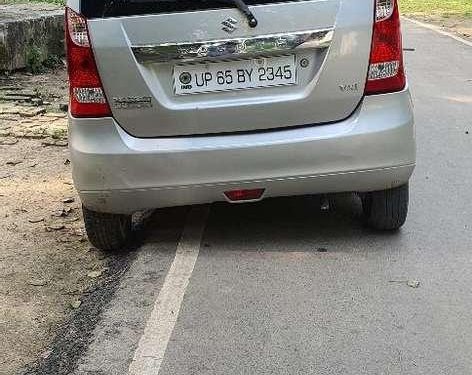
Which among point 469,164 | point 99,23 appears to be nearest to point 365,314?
point 99,23

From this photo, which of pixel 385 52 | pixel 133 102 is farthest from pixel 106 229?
pixel 385 52

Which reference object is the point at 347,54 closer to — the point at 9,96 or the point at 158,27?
the point at 158,27

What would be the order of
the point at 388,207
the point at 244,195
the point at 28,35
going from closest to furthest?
the point at 244,195 < the point at 388,207 < the point at 28,35

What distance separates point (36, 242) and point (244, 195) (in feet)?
4.72

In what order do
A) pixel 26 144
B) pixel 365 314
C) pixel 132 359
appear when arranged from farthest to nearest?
pixel 26 144 < pixel 365 314 < pixel 132 359

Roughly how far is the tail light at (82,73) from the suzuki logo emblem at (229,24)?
678 millimetres

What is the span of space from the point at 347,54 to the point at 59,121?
4.46m

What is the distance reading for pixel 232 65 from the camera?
4055mm

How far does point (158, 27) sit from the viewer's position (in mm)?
3961

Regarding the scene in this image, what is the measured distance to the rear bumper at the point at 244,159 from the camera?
13.5 feet

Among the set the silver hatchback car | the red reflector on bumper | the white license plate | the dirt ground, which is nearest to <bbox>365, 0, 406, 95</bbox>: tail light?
the silver hatchback car

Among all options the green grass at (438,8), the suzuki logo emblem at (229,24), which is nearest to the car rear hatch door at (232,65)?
the suzuki logo emblem at (229,24)

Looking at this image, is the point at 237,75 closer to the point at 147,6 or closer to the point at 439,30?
the point at 147,6

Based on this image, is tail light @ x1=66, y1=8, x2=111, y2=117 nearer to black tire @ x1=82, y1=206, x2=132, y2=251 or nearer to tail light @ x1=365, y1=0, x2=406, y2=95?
black tire @ x1=82, y1=206, x2=132, y2=251
